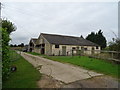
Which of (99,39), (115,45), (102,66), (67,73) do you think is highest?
(99,39)

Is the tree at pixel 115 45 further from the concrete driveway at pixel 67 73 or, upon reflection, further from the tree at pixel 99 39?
the tree at pixel 99 39

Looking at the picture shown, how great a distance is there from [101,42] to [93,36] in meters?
3.95

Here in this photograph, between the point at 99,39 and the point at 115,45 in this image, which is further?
the point at 99,39

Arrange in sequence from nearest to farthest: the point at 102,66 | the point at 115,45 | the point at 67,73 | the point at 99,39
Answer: the point at 67,73 → the point at 102,66 → the point at 115,45 → the point at 99,39

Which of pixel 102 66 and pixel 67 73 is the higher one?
pixel 102 66

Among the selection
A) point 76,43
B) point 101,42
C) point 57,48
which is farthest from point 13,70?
point 101,42

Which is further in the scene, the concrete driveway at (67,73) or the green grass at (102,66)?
the green grass at (102,66)

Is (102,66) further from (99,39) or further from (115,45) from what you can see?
(99,39)

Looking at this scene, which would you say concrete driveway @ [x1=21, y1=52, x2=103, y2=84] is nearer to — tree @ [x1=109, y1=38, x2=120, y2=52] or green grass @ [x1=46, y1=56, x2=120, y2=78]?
green grass @ [x1=46, y1=56, x2=120, y2=78]

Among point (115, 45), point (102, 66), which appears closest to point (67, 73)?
point (102, 66)

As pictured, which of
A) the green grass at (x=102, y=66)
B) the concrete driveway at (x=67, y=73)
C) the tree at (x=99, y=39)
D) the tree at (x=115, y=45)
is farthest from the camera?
the tree at (x=99, y=39)

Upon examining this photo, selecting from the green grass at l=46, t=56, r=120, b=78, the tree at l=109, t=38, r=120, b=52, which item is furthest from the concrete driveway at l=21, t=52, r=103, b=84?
the tree at l=109, t=38, r=120, b=52

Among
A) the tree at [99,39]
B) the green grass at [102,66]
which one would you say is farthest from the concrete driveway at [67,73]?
the tree at [99,39]

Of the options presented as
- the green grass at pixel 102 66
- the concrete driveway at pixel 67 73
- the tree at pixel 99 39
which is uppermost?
the tree at pixel 99 39
